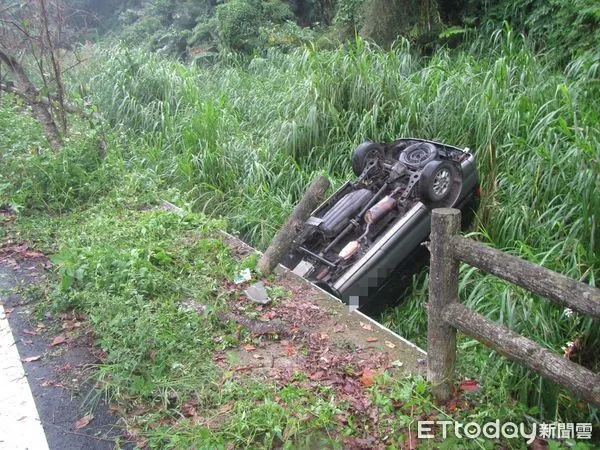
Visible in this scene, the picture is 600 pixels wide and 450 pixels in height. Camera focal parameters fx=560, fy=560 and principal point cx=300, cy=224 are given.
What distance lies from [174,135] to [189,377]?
16.1 ft

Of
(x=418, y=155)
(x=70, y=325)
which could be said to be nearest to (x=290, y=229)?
(x=418, y=155)

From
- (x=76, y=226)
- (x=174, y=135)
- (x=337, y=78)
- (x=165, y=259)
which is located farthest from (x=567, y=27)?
(x=76, y=226)

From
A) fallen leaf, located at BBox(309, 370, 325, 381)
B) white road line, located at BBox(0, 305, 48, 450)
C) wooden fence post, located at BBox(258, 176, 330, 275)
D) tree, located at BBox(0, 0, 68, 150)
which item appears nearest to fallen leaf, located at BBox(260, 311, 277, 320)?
wooden fence post, located at BBox(258, 176, 330, 275)

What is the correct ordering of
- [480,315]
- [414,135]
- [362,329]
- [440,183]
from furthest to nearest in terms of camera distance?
[414,135] < [440,183] < [362,329] < [480,315]

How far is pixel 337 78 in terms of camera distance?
6.86 m

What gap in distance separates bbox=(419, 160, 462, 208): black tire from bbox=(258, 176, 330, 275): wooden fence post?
32.2 inches

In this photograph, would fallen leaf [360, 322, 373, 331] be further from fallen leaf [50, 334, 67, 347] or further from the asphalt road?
fallen leaf [50, 334, 67, 347]

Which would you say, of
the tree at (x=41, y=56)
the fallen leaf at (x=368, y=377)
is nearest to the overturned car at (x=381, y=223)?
Answer: the fallen leaf at (x=368, y=377)

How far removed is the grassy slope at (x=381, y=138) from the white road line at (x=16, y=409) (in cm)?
199

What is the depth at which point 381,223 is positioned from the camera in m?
4.68

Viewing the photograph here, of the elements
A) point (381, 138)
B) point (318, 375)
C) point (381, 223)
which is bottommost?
point (318, 375)

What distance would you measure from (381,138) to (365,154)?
1045 millimetres

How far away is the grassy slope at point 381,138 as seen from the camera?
12.9 feet

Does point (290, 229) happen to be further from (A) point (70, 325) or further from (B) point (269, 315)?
(A) point (70, 325)
